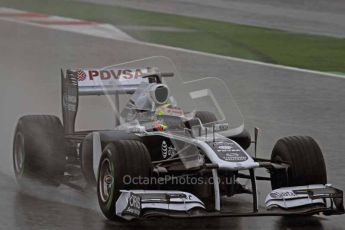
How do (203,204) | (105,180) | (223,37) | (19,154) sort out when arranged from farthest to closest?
1. (223,37)
2. (19,154)
3. (105,180)
4. (203,204)

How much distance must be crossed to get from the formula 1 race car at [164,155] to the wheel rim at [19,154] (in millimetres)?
12

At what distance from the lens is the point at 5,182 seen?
1097cm

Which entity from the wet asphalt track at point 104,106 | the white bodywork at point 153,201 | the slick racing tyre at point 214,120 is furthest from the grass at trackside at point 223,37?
the white bodywork at point 153,201

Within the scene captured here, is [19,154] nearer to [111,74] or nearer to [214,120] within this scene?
[111,74]

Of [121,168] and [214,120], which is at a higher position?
[214,120]

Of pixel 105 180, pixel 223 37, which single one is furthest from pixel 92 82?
pixel 223 37

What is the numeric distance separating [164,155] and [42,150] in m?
1.42

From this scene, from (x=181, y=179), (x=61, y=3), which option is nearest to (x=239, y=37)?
(x=61, y=3)

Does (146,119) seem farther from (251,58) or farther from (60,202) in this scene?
(251,58)

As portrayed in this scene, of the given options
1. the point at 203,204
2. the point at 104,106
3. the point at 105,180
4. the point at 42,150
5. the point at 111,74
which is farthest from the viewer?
the point at 104,106

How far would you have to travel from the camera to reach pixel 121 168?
9.06 meters

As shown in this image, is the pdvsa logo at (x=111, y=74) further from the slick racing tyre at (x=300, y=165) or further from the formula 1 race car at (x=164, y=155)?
the slick racing tyre at (x=300, y=165)

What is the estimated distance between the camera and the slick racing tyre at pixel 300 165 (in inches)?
371

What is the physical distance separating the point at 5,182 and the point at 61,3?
13659 millimetres
